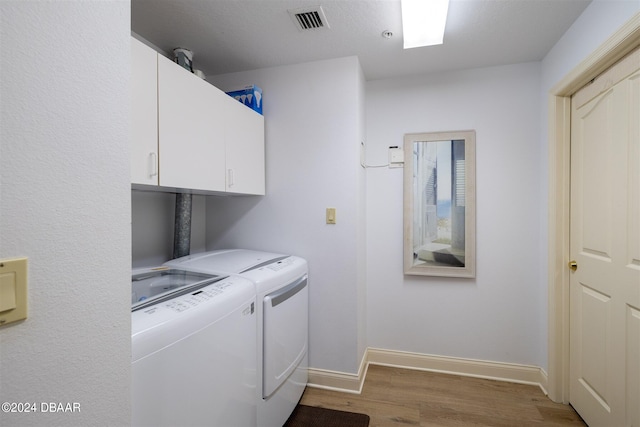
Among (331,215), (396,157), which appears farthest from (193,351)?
(396,157)

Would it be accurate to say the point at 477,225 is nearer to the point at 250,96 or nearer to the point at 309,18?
the point at 309,18

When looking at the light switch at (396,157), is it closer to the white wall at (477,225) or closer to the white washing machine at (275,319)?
the white wall at (477,225)

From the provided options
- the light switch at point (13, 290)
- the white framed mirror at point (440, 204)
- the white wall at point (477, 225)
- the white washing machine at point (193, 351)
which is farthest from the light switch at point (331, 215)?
the light switch at point (13, 290)

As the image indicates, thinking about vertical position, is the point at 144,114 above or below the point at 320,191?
above

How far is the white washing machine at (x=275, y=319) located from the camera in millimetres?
1539

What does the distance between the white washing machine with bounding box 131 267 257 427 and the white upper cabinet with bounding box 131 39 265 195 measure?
1.69 feet

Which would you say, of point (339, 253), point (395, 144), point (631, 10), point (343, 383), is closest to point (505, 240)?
point (395, 144)

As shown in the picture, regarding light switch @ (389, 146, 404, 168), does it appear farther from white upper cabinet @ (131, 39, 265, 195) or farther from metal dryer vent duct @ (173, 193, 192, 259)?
metal dryer vent duct @ (173, 193, 192, 259)

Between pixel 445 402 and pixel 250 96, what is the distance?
250 centimetres

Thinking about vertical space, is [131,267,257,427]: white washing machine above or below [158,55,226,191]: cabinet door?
below

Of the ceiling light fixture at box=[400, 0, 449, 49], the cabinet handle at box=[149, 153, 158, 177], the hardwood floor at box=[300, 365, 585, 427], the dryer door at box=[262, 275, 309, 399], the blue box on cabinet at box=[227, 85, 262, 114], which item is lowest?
the hardwood floor at box=[300, 365, 585, 427]

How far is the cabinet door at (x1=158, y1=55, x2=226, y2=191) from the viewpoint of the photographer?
1398 millimetres

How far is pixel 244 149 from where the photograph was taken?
2031 mm

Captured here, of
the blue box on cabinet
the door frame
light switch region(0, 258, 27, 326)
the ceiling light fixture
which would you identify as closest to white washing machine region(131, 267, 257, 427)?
light switch region(0, 258, 27, 326)
